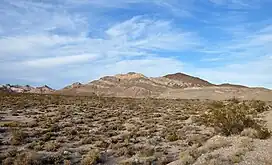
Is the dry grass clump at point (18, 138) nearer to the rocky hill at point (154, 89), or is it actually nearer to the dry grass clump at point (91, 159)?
the dry grass clump at point (91, 159)

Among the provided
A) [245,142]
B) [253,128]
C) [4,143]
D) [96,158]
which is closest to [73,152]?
[96,158]

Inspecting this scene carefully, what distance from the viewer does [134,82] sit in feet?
526

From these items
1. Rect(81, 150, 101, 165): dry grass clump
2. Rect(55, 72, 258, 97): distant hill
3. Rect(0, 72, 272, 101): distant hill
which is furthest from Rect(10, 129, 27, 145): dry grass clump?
Rect(55, 72, 258, 97): distant hill

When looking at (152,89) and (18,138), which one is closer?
(18,138)

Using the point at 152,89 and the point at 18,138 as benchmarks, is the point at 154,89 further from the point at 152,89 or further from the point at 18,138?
the point at 18,138

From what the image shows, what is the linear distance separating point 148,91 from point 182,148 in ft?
397

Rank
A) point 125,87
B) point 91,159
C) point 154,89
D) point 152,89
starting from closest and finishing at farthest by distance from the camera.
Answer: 1. point 91,159
2. point 152,89
3. point 154,89
4. point 125,87

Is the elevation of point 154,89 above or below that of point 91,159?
above

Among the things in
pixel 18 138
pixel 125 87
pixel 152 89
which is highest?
pixel 125 87

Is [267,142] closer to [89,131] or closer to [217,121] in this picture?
[217,121]

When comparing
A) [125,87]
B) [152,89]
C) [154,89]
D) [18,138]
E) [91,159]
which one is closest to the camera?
[91,159]

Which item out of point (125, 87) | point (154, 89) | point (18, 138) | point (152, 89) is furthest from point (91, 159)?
point (125, 87)

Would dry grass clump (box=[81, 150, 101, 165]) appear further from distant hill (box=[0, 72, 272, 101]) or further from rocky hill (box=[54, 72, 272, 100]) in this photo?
rocky hill (box=[54, 72, 272, 100])

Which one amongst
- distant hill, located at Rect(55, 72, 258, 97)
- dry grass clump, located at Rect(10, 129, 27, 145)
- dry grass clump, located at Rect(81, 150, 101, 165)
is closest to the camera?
dry grass clump, located at Rect(81, 150, 101, 165)
